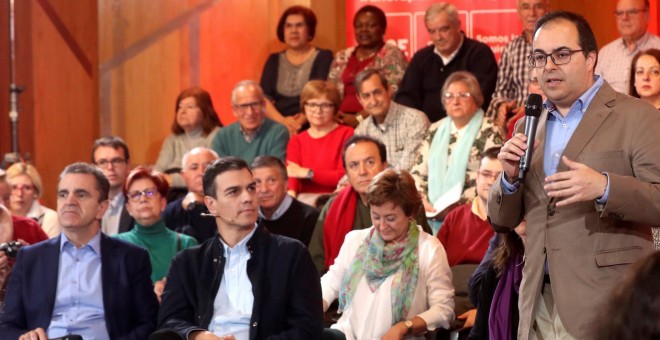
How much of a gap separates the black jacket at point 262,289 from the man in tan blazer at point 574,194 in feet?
3.35

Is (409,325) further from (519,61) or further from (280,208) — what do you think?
(519,61)

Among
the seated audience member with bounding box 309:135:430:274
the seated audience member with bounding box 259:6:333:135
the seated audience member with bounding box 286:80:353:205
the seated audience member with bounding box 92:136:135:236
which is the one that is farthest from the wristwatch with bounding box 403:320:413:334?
the seated audience member with bounding box 259:6:333:135

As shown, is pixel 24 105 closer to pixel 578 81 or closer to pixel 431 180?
pixel 431 180

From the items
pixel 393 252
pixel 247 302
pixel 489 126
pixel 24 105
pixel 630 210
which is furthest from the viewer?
pixel 24 105

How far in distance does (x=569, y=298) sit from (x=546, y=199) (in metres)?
0.25

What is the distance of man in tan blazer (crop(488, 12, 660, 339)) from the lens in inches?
97.4

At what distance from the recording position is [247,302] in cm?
360

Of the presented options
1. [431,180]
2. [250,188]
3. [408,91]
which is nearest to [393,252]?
[250,188]

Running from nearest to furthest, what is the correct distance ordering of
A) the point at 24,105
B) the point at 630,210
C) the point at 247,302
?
the point at 630,210, the point at 247,302, the point at 24,105

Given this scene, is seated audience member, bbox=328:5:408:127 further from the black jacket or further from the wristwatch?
the black jacket

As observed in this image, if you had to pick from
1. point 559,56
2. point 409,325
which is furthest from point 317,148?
point 559,56

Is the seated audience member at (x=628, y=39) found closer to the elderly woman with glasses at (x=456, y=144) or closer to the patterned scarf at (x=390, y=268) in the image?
the elderly woman with glasses at (x=456, y=144)

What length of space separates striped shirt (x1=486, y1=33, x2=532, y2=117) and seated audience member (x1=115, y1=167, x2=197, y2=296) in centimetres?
220

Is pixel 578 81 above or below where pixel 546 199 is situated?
above
